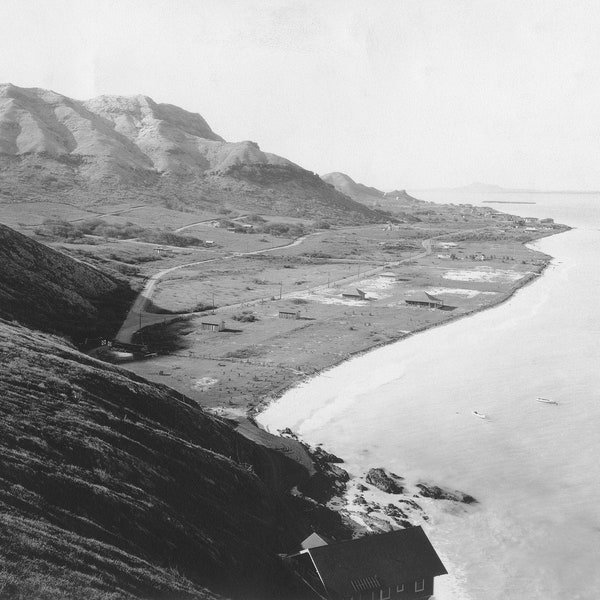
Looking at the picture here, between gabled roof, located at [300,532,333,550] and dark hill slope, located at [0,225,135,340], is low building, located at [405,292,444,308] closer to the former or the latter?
dark hill slope, located at [0,225,135,340]

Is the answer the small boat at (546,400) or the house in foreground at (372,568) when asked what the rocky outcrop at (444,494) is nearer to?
the house in foreground at (372,568)

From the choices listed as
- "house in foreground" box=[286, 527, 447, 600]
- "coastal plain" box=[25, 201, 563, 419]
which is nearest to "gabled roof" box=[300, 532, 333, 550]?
"house in foreground" box=[286, 527, 447, 600]

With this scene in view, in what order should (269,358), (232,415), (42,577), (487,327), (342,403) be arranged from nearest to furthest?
(42,577) < (232,415) < (342,403) < (269,358) < (487,327)

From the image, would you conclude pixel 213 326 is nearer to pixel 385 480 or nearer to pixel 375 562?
pixel 385 480

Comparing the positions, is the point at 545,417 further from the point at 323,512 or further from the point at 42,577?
the point at 42,577

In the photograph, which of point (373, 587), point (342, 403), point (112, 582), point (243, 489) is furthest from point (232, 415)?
point (112, 582)

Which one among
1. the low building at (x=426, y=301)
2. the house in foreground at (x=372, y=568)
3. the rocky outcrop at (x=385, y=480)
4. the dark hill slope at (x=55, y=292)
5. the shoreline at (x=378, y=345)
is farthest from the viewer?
the low building at (x=426, y=301)

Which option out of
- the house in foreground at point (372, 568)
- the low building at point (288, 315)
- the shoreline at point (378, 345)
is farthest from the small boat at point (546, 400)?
the low building at point (288, 315)
